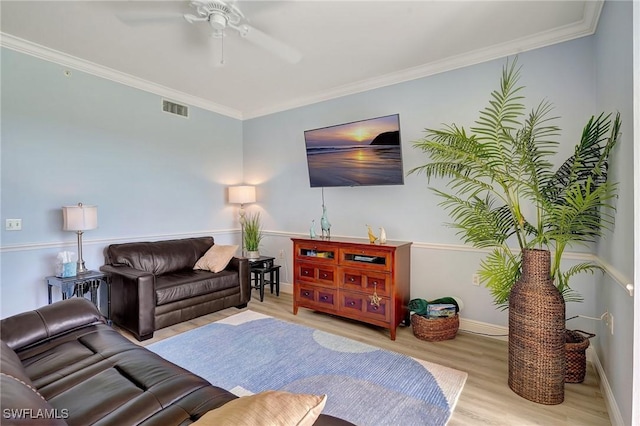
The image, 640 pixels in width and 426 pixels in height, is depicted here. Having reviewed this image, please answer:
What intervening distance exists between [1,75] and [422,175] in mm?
4091

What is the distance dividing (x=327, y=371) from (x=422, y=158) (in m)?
2.25

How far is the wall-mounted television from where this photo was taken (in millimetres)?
3133

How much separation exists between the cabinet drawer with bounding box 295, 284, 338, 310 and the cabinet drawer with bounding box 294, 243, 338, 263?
319mm

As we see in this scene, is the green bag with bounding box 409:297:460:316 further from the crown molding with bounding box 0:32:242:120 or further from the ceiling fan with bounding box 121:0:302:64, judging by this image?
the crown molding with bounding box 0:32:242:120

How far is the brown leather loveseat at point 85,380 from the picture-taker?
2.84 ft

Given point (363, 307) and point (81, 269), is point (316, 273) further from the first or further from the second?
point (81, 269)

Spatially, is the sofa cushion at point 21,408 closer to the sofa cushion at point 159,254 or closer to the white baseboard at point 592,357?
the white baseboard at point 592,357

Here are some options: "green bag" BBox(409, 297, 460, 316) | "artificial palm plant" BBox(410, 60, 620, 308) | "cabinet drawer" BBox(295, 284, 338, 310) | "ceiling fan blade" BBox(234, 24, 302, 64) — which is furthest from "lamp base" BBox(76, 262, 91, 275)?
"artificial palm plant" BBox(410, 60, 620, 308)

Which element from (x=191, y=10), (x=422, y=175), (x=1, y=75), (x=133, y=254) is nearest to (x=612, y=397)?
(x=422, y=175)

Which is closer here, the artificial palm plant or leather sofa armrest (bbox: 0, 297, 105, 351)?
leather sofa armrest (bbox: 0, 297, 105, 351)

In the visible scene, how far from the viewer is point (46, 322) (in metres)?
1.76

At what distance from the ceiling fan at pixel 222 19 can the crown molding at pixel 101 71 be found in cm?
118

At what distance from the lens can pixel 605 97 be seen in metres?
2.13

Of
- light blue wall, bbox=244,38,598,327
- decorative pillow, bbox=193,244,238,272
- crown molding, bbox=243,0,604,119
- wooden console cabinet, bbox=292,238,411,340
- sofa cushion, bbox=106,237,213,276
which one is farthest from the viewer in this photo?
decorative pillow, bbox=193,244,238,272
